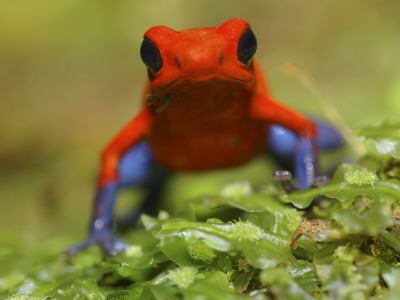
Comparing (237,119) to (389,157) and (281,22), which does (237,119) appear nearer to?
(389,157)

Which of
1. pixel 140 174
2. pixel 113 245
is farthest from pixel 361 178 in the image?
pixel 140 174

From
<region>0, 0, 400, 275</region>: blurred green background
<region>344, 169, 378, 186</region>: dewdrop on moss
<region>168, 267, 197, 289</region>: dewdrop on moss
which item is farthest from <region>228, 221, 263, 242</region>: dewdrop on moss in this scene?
<region>0, 0, 400, 275</region>: blurred green background

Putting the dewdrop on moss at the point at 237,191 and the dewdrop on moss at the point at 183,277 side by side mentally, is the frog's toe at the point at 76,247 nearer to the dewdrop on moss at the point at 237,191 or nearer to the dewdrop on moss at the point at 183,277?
the dewdrop on moss at the point at 237,191


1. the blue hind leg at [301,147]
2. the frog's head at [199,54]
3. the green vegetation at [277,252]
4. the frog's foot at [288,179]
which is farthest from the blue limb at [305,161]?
the frog's head at [199,54]

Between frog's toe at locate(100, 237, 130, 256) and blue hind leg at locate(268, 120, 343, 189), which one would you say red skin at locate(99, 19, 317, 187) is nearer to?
blue hind leg at locate(268, 120, 343, 189)

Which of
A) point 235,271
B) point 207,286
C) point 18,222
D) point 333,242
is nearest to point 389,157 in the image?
point 333,242

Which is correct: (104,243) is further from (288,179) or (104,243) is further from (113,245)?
(288,179)
